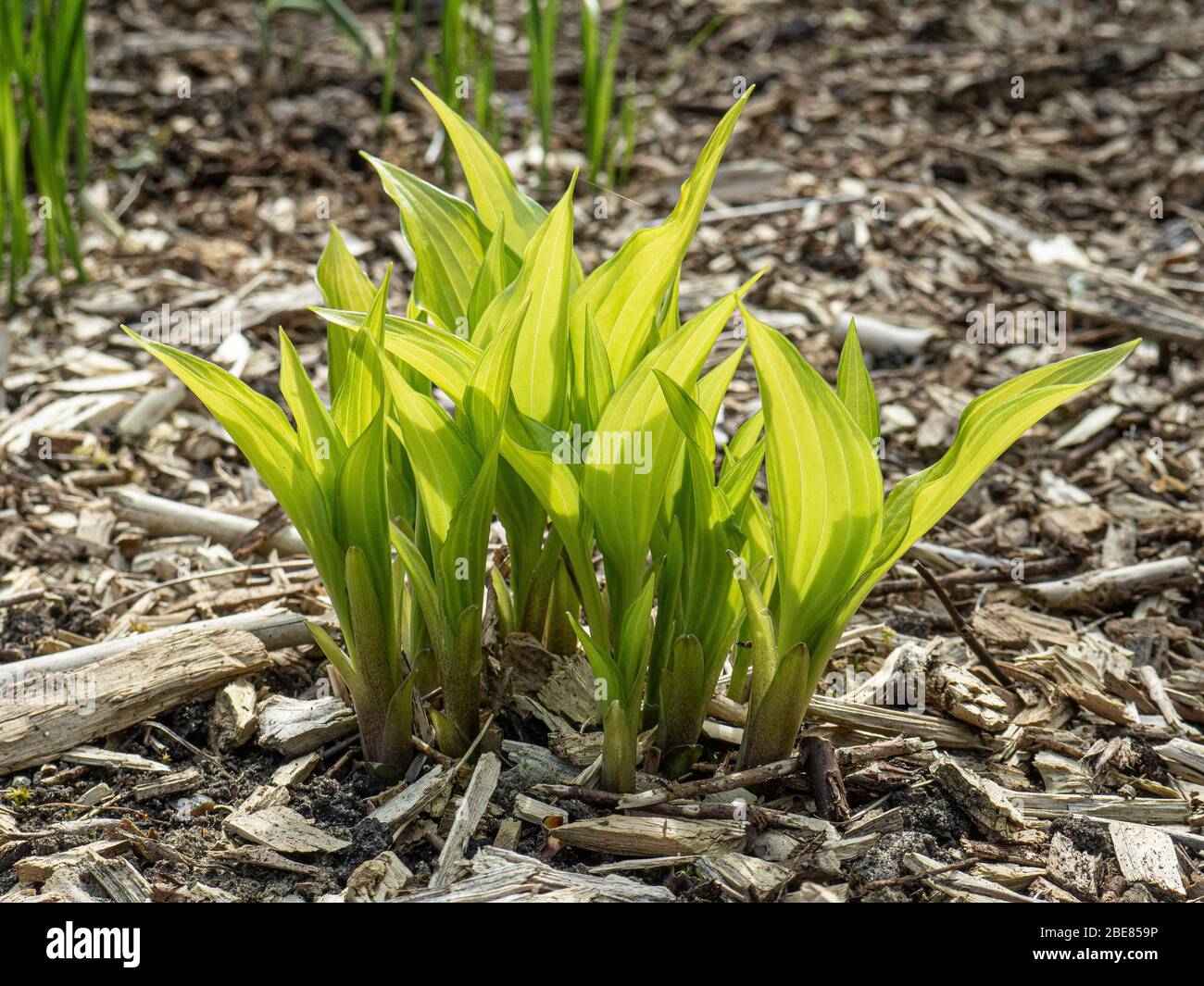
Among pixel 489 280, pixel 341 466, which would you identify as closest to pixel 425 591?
pixel 341 466

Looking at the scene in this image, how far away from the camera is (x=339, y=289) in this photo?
1.84m

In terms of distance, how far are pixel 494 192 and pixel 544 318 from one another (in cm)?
34

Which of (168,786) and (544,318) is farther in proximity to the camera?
(168,786)

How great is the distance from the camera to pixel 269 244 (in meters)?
3.78

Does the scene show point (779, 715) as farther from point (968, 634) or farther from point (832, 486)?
point (968, 634)

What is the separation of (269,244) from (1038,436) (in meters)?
2.35

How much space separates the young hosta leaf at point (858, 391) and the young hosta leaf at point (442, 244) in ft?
1.82

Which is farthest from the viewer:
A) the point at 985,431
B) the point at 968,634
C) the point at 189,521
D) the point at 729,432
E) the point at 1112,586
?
the point at 729,432

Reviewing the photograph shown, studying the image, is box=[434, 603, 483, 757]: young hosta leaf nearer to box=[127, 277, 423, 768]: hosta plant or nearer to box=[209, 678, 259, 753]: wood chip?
box=[127, 277, 423, 768]: hosta plant

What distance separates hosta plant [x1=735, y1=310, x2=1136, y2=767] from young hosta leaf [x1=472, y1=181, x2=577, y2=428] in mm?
318

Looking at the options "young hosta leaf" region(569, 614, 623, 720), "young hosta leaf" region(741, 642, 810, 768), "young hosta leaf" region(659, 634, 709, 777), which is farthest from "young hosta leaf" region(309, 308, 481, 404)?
"young hosta leaf" region(741, 642, 810, 768)

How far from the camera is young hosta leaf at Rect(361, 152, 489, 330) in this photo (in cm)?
180

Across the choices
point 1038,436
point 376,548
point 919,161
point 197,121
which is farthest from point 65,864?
point 919,161

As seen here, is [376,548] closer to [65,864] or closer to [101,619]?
[65,864]
